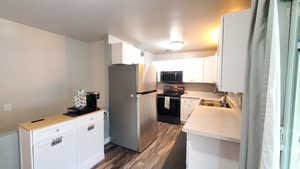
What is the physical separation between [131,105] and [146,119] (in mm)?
472

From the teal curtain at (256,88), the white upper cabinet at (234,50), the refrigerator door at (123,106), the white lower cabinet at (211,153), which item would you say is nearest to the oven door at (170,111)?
the refrigerator door at (123,106)

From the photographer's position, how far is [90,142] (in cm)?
198

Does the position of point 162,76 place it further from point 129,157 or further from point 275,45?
point 275,45

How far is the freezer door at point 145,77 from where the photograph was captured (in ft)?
7.72

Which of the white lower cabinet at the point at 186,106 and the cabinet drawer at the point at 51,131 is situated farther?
the white lower cabinet at the point at 186,106

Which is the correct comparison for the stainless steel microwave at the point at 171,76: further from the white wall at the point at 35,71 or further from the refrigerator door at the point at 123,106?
the white wall at the point at 35,71

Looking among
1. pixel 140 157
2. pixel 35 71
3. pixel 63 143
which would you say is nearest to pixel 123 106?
pixel 140 157

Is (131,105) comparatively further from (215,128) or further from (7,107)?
(7,107)

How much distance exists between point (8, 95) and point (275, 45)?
3348 millimetres

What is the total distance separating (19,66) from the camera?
2217mm

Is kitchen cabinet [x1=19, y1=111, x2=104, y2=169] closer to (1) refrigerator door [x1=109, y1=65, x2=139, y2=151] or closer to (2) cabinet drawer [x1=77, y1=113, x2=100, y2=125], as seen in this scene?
(2) cabinet drawer [x1=77, y1=113, x2=100, y2=125]

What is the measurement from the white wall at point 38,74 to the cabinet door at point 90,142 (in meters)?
0.54

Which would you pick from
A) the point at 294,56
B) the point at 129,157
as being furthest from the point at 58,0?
the point at 129,157

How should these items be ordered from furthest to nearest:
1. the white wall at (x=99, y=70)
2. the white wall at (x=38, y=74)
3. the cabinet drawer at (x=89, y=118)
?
the white wall at (x=99, y=70)
the white wall at (x=38, y=74)
the cabinet drawer at (x=89, y=118)
